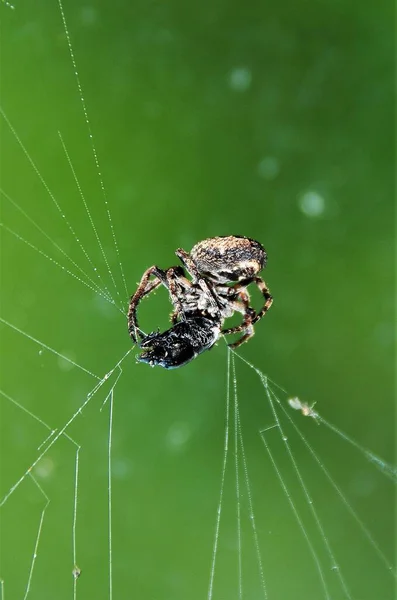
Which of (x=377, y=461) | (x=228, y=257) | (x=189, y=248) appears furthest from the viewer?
(x=189, y=248)

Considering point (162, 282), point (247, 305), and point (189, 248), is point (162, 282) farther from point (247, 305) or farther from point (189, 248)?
point (189, 248)

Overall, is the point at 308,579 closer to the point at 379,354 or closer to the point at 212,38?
the point at 379,354

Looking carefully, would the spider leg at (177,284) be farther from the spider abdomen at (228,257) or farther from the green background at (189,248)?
the green background at (189,248)

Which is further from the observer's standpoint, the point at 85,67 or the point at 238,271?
the point at 85,67

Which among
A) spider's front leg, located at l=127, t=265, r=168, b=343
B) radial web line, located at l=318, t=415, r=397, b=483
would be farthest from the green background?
spider's front leg, located at l=127, t=265, r=168, b=343

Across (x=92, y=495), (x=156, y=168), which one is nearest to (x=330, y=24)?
(x=156, y=168)

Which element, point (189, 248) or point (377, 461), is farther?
point (189, 248)

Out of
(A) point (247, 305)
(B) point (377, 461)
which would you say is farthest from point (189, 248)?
(B) point (377, 461)
